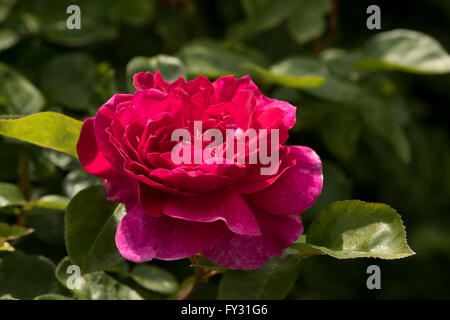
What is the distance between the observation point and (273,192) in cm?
54

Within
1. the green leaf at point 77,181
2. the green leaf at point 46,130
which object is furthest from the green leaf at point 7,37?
the green leaf at point 46,130

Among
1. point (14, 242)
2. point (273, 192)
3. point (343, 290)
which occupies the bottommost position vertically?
point (343, 290)

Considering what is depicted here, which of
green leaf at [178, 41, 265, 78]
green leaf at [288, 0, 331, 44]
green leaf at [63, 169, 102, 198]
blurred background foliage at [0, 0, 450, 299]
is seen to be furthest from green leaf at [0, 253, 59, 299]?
green leaf at [288, 0, 331, 44]

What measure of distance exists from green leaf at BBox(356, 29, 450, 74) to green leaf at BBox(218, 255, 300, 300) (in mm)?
432

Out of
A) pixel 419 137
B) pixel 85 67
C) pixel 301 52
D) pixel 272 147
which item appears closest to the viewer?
pixel 272 147

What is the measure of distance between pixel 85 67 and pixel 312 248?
56 cm

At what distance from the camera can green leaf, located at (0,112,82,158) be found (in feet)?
1.86

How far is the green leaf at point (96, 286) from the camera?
628 millimetres

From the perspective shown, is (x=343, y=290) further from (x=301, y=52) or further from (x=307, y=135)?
(x=301, y=52)

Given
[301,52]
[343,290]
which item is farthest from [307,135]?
[343,290]

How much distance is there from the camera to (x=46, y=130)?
1.93 feet

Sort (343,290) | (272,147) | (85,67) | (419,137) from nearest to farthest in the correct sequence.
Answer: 1. (272,147)
2. (85,67)
3. (343,290)
4. (419,137)

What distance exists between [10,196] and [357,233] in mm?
415

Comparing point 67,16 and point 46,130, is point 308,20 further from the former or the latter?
point 46,130
